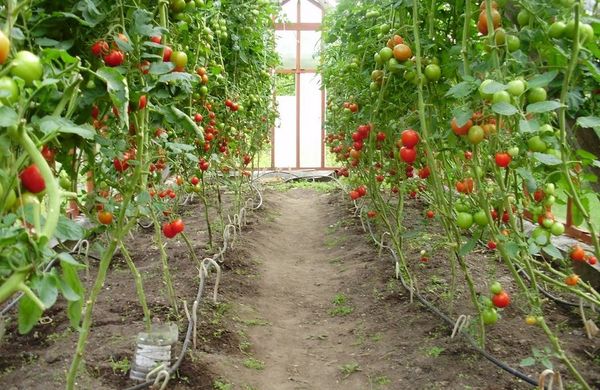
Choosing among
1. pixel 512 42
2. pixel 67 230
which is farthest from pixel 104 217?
pixel 512 42

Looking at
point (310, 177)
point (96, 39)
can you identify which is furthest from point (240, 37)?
point (310, 177)

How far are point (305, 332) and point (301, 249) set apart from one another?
1.99m

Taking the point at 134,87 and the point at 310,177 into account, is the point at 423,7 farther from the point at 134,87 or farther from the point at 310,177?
the point at 310,177

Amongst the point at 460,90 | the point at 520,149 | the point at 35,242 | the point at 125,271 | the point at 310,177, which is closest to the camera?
the point at 35,242

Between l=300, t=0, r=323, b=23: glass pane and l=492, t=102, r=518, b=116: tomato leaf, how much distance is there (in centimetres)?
927

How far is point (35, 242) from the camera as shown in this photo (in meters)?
0.84

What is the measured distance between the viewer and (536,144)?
156 centimetres

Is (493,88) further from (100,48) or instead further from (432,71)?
(100,48)

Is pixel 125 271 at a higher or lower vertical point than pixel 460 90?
lower

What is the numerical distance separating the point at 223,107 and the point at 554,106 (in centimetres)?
297

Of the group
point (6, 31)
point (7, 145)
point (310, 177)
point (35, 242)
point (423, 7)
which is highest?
point (423, 7)

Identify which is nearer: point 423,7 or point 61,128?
point 61,128

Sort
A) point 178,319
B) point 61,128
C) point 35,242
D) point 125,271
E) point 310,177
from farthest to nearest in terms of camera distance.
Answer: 1. point 310,177
2. point 125,271
3. point 178,319
4. point 61,128
5. point 35,242

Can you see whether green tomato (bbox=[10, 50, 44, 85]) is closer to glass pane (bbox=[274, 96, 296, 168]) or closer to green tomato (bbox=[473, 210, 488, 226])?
green tomato (bbox=[473, 210, 488, 226])
